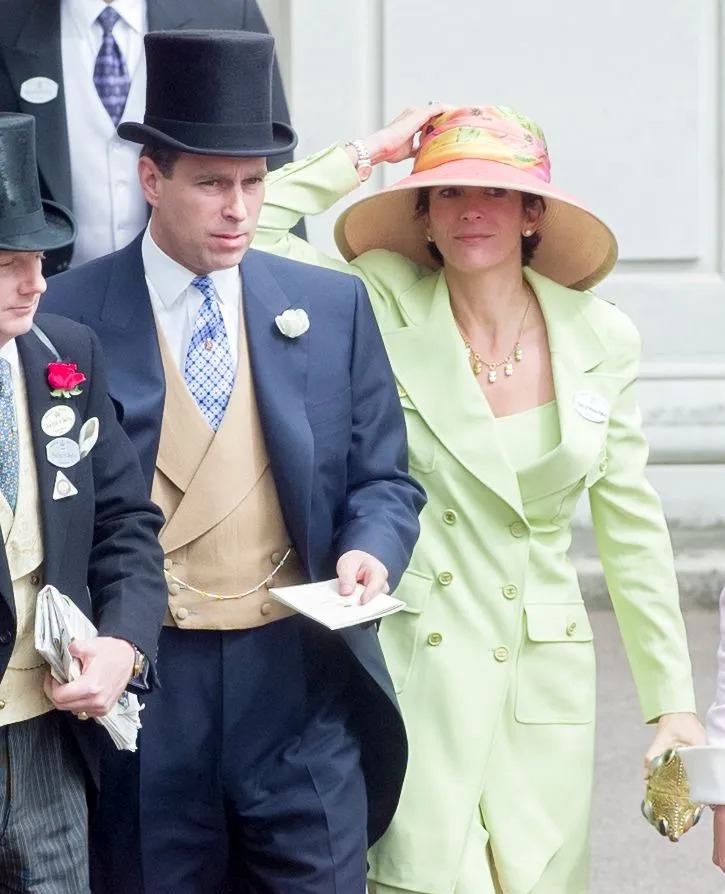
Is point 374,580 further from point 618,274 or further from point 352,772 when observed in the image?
point 618,274

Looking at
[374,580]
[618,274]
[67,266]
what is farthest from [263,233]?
[618,274]

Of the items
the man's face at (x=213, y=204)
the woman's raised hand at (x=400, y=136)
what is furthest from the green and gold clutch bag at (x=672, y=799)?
the woman's raised hand at (x=400, y=136)

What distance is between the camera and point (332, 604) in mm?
3088

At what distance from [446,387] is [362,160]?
565mm

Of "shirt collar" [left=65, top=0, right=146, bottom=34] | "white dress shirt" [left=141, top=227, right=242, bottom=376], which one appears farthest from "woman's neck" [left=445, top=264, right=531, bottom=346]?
"shirt collar" [left=65, top=0, right=146, bottom=34]

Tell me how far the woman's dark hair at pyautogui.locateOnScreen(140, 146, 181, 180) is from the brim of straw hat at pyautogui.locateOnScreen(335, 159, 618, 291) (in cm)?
55

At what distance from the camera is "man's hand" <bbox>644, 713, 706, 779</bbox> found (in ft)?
11.6

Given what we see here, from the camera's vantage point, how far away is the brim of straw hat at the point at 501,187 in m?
3.62

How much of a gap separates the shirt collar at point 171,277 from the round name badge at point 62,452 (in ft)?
1.48

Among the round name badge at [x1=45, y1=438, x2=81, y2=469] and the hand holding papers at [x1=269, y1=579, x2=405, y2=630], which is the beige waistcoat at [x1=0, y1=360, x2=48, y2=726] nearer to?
the round name badge at [x1=45, y1=438, x2=81, y2=469]

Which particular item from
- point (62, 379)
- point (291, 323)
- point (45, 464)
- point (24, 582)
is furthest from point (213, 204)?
point (24, 582)

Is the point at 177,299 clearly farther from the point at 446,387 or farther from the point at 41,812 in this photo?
the point at 41,812

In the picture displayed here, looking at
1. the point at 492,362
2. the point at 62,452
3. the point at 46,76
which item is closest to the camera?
the point at 62,452

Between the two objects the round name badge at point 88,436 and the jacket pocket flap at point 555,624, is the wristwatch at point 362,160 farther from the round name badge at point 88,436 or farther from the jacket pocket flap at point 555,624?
the round name badge at point 88,436
